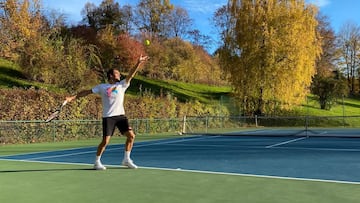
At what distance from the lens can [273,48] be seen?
2744 cm

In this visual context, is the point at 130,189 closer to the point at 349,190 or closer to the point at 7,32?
the point at 349,190

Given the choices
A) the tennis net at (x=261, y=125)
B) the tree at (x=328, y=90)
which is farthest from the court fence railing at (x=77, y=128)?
the tree at (x=328, y=90)

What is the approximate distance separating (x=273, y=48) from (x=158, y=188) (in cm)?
2319

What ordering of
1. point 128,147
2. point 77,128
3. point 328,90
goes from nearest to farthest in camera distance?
point 128,147 < point 77,128 < point 328,90

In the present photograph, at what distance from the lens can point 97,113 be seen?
18.6 m

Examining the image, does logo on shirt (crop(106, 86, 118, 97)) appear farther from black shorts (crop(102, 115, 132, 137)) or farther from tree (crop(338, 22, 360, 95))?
tree (crop(338, 22, 360, 95))

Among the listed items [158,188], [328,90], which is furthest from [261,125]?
[158,188]

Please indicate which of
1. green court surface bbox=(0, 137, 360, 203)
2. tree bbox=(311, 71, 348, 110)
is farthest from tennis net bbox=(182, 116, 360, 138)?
green court surface bbox=(0, 137, 360, 203)

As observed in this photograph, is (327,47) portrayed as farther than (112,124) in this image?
Yes

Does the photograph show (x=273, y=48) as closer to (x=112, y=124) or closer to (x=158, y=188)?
(x=112, y=124)

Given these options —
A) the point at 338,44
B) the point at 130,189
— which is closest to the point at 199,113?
the point at 130,189

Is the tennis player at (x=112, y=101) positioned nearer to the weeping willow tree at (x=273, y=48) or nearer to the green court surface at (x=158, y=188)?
the green court surface at (x=158, y=188)

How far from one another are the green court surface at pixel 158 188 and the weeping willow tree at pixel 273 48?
2199cm

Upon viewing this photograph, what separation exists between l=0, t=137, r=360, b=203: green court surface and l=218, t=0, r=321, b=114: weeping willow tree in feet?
72.2
